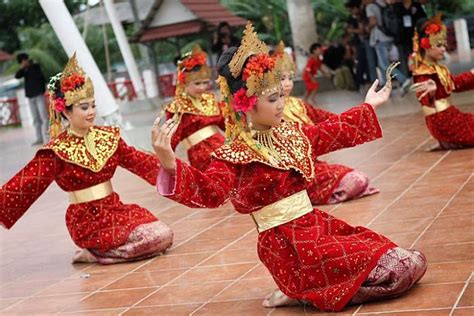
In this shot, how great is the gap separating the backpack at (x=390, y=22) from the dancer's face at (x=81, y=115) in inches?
315

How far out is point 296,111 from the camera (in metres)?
6.67

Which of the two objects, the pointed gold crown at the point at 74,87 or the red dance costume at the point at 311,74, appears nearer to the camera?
the pointed gold crown at the point at 74,87

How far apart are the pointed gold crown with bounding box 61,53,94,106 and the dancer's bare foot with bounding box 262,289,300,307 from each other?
194 centimetres

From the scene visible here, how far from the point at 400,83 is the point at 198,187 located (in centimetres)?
1049

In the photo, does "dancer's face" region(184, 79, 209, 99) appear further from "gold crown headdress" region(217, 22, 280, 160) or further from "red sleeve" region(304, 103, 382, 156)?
"gold crown headdress" region(217, 22, 280, 160)

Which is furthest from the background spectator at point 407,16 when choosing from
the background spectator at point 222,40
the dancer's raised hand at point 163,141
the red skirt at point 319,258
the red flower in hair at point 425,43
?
the dancer's raised hand at point 163,141

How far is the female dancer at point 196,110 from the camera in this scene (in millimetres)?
7078

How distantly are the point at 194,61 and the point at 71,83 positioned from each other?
5.58ft

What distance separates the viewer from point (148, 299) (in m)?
4.66

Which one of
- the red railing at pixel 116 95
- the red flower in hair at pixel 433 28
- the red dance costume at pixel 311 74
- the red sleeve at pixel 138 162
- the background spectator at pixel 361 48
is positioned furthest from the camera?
the red railing at pixel 116 95

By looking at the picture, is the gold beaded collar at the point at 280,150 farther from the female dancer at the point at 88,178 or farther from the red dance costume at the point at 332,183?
the red dance costume at the point at 332,183

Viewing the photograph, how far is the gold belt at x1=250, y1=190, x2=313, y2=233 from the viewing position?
3.98 meters

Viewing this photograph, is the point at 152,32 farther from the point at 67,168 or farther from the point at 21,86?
the point at 67,168

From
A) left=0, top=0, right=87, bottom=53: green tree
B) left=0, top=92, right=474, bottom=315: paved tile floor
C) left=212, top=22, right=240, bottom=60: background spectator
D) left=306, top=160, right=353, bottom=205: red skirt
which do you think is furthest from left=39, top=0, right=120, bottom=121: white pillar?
left=0, top=0, right=87, bottom=53: green tree
